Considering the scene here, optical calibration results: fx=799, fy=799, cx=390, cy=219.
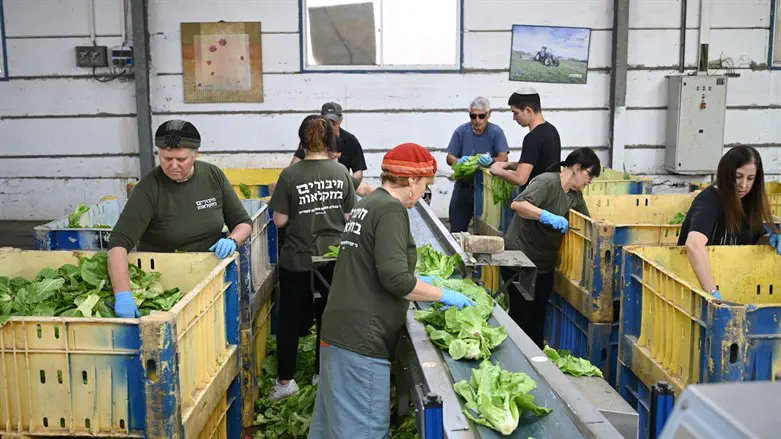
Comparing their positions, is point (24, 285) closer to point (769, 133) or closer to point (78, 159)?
point (78, 159)

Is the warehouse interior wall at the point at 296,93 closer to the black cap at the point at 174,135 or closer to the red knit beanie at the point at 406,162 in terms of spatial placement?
the black cap at the point at 174,135

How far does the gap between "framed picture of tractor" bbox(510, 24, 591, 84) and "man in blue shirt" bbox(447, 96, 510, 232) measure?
2459mm

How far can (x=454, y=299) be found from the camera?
347 centimetres

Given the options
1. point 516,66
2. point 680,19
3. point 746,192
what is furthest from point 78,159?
point 746,192

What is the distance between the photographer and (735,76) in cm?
1033

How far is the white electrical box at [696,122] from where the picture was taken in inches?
394

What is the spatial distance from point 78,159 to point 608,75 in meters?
6.96

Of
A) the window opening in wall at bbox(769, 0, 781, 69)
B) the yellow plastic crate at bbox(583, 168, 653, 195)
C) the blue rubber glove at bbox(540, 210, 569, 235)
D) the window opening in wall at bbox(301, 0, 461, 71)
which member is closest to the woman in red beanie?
the blue rubber glove at bbox(540, 210, 569, 235)

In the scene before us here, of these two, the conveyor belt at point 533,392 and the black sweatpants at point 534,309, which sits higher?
the conveyor belt at point 533,392

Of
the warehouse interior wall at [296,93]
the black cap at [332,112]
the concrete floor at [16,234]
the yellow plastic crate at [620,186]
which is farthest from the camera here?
the warehouse interior wall at [296,93]

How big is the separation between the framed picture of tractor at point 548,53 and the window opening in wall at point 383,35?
767 mm

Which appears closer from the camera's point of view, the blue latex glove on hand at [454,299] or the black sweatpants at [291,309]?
the blue latex glove on hand at [454,299]

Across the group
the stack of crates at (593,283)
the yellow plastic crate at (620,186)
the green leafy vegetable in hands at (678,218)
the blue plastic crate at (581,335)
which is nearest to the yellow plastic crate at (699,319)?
the stack of crates at (593,283)

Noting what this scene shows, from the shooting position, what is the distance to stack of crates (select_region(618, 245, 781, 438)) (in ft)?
10.4
